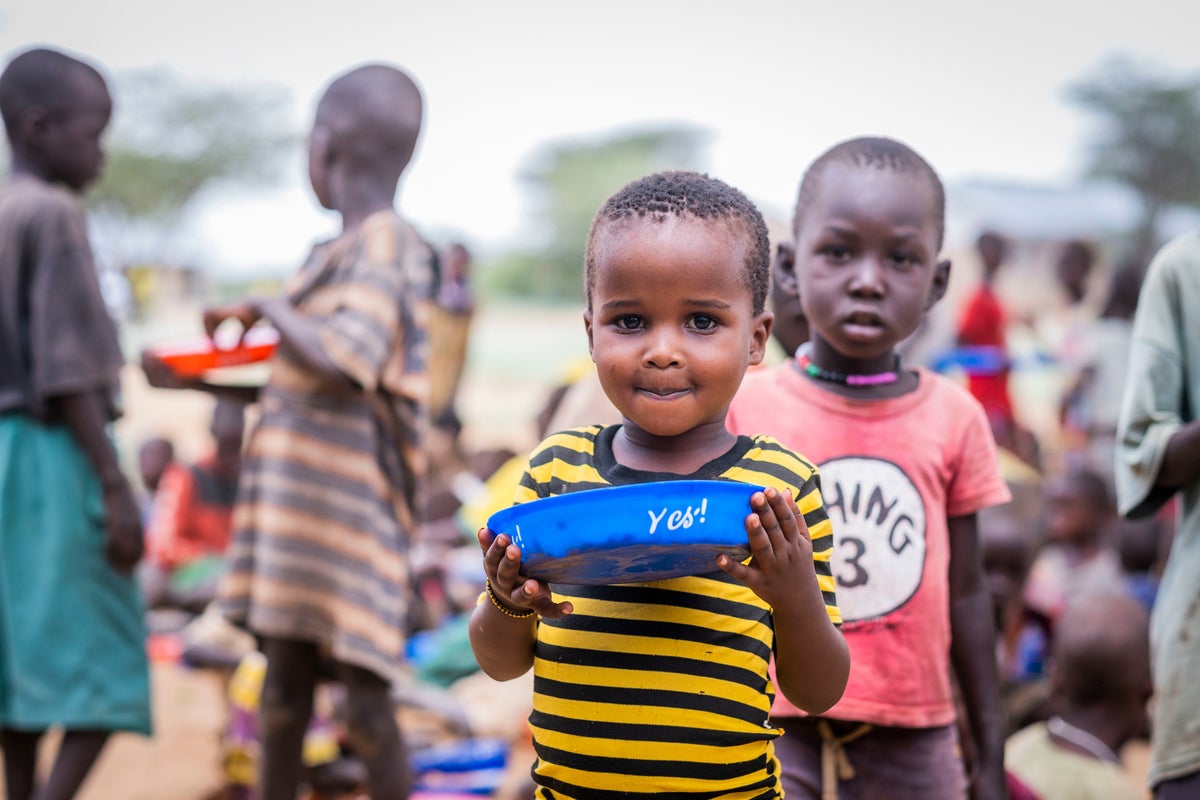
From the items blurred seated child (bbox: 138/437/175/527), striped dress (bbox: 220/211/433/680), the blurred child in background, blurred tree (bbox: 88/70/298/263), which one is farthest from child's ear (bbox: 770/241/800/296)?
blurred tree (bbox: 88/70/298/263)

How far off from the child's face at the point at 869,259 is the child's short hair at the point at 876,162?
→ 16mm

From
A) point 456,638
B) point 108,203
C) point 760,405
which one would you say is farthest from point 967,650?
point 108,203

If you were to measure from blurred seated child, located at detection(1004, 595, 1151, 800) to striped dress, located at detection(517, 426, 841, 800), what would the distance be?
1788mm

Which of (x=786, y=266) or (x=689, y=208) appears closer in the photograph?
(x=689, y=208)

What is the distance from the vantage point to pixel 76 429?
330cm

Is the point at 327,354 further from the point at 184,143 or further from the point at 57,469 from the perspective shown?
the point at 184,143

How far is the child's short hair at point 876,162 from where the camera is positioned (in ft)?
7.08

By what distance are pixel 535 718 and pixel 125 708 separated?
2197 millimetres

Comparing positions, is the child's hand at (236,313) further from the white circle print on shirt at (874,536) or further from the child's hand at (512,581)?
the child's hand at (512,581)

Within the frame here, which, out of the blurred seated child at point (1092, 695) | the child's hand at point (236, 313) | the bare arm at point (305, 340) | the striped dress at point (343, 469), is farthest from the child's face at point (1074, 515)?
the child's hand at point (236, 313)

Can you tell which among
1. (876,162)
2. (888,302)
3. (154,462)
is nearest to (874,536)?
(888,302)

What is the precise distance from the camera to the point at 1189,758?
7.86 ft

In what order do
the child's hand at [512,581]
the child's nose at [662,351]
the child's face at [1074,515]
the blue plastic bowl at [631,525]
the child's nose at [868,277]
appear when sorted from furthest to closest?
the child's face at [1074,515]
the child's nose at [868,277]
the child's nose at [662,351]
the child's hand at [512,581]
the blue plastic bowl at [631,525]

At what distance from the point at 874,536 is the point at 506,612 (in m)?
0.79
